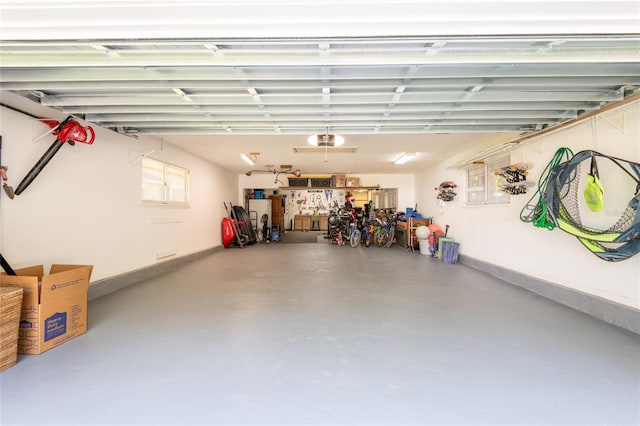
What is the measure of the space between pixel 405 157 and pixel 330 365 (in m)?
5.46

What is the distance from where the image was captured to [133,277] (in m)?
4.10

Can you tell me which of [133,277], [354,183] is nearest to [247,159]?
[133,277]

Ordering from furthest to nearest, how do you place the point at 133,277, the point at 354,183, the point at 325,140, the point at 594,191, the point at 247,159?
the point at 354,183, the point at 247,159, the point at 325,140, the point at 133,277, the point at 594,191

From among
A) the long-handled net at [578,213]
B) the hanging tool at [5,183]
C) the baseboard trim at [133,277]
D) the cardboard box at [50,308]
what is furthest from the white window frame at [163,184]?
the long-handled net at [578,213]

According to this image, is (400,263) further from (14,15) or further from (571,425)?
(14,15)

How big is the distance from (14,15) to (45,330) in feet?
6.85

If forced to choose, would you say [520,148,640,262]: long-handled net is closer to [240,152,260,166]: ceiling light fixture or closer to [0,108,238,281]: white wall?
[240,152,260,166]: ceiling light fixture

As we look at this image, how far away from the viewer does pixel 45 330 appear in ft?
6.79

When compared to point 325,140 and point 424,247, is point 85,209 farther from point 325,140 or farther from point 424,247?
point 424,247

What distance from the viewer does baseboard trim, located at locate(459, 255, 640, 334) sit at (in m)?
2.52

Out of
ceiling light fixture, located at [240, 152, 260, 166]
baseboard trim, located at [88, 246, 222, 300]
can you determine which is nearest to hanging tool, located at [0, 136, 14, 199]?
baseboard trim, located at [88, 246, 222, 300]

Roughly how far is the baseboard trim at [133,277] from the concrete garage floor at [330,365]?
18cm

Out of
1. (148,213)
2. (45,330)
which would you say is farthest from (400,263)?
(45,330)

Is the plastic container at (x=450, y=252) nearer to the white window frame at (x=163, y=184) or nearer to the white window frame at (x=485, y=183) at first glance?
the white window frame at (x=485, y=183)
